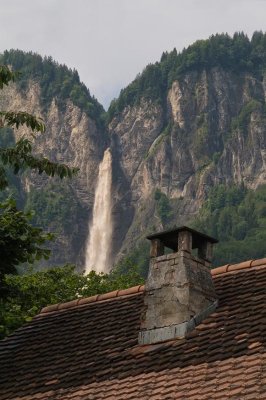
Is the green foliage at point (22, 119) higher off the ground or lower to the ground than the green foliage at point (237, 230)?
lower

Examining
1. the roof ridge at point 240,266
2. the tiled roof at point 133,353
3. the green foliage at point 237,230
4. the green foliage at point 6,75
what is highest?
the green foliage at point 237,230

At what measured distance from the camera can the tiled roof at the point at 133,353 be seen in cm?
1392

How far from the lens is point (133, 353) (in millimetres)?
15898

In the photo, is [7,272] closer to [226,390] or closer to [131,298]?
[131,298]

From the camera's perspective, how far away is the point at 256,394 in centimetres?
1279

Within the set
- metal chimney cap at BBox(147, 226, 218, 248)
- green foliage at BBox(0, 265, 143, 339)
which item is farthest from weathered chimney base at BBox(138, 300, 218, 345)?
green foliage at BBox(0, 265, 143, 339)

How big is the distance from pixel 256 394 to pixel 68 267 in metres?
44.1

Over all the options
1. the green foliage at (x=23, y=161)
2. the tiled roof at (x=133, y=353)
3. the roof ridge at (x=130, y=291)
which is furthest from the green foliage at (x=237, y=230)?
the tiled roof at (x=133, y=353)

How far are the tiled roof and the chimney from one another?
0.61 ft

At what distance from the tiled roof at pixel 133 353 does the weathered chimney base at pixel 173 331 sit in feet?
0.34

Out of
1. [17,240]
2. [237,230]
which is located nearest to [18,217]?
[17,240]

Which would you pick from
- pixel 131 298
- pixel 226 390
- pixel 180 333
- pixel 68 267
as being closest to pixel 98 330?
pixel 131 298

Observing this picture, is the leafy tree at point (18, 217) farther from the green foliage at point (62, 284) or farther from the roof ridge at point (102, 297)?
the green foliage at point (62, 284)

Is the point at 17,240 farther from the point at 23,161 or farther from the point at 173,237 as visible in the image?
the point at 173,237
